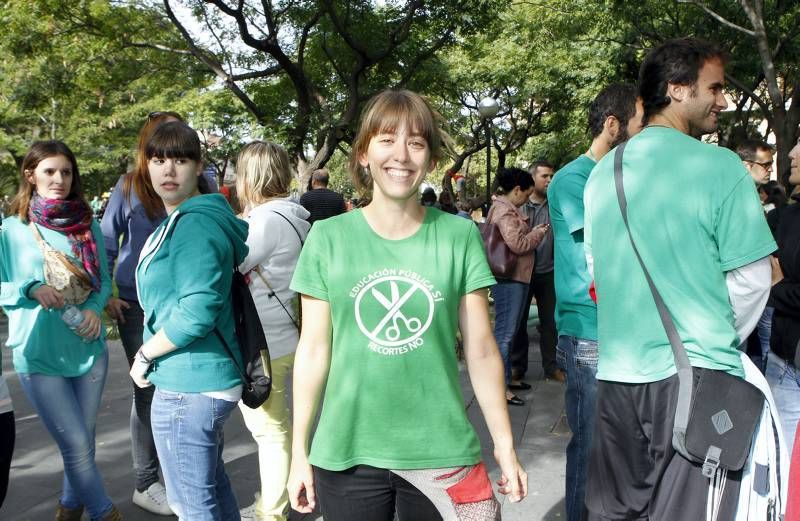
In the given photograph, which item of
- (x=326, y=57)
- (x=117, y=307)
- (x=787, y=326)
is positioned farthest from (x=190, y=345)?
(x=326, y=57)

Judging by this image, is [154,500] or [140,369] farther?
[154,500]

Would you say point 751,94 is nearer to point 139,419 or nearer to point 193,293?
point 139,419

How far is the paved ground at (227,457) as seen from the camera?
3977 mm

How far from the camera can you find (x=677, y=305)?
2.12 m

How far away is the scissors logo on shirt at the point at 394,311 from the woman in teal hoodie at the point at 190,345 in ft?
2.54

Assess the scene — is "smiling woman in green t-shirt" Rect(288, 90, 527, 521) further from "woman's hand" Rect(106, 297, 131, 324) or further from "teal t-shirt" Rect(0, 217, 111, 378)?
"woman's hand" Rect(106, 297, 131, 324)

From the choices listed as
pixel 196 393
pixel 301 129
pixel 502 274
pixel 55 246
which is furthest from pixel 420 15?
pixel 196 393

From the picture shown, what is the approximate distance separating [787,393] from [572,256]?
1.11 meters

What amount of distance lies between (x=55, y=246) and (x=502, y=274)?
352 cm

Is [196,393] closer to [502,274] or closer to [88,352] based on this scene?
[88,352]

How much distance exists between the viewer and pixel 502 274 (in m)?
5.94

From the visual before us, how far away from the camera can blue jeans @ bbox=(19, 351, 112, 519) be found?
3.29 metres

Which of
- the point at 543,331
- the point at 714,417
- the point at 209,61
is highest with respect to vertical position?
the point at 209,61

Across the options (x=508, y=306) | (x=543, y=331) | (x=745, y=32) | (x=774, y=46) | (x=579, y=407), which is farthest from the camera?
(x=774, y=46)
